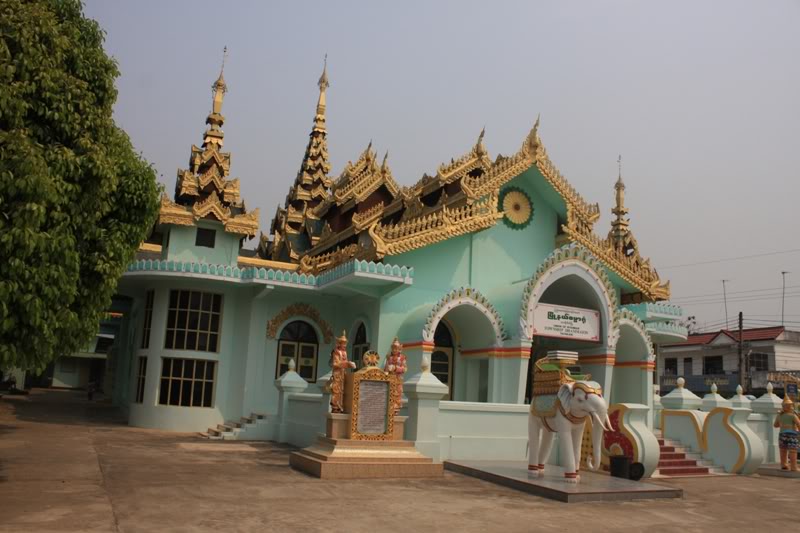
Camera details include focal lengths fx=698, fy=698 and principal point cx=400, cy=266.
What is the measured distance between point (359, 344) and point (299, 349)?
1.71 m

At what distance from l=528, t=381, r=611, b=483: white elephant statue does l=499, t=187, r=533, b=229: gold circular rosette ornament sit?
8873 mm

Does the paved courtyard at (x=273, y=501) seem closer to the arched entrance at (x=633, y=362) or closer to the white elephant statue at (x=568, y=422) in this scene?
the white elephant statue at (x=568, y=422)

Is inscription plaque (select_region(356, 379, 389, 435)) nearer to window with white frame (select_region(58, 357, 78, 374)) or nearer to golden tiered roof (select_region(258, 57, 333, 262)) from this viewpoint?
golden tiered roof (select_region(258, 57, 333, 262))

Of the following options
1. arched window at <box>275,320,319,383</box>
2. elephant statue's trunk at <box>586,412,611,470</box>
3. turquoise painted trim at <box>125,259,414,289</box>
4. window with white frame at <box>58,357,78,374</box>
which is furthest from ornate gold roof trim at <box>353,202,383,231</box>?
window with white frame at <box>58,357,78,374</box>

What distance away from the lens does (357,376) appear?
1117cm

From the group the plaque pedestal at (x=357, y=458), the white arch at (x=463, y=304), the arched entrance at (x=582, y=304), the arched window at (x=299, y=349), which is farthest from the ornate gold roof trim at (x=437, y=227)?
the plaque pedestal at (x=357, y=458)

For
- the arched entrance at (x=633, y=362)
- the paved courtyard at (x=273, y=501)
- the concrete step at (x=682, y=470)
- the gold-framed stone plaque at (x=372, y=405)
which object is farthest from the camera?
the arched entrance at (x=633, y=362)

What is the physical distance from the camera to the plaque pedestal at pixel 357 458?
10367 mm

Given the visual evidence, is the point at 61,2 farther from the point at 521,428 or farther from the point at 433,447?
the point at 521,428

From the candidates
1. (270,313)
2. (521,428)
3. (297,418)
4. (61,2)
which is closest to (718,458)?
(521,428)

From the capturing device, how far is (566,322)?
648 inches

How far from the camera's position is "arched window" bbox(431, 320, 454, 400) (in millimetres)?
17625

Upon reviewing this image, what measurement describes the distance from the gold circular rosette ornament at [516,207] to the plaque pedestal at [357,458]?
9.17 m

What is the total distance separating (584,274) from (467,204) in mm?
3423
